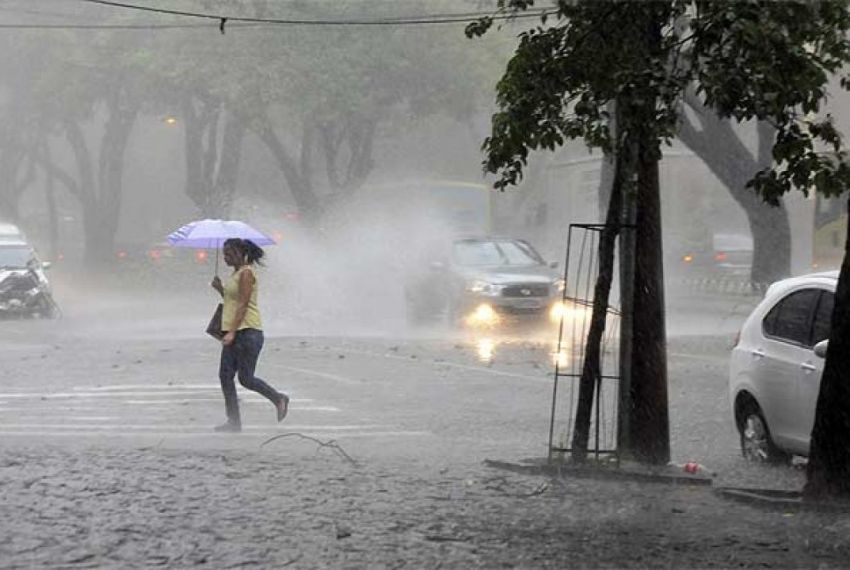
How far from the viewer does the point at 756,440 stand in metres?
10.5

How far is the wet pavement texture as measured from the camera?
7.18m

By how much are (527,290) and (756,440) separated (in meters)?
12.8

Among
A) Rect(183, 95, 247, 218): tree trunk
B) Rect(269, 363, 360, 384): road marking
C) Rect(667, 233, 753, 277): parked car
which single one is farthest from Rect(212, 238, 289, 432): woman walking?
Rect(183, 95, 247, 218): tree trunk

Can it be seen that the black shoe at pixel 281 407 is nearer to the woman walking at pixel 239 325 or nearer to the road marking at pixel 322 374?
the woman walking at pixel 239 325

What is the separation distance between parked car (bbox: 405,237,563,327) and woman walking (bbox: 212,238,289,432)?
453 inches

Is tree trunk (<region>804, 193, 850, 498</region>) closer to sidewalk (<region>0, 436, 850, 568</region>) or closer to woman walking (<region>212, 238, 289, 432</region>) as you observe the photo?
sidewalk (<region>0, 436, 850, 568</region>)

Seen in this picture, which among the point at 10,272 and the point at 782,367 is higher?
the point at 782,367

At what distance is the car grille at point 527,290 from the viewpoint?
910 inches

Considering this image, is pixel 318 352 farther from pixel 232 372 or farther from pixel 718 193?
pixel 718 193

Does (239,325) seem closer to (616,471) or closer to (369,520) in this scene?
(616,471)

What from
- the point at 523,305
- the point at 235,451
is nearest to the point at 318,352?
the point at 523,305

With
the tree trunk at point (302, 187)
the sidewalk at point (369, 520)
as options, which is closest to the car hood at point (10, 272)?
the tree trunk at point (302, 187)

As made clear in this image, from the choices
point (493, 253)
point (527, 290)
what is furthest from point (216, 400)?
point (493, 253)

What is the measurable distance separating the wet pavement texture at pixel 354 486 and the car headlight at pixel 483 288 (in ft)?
19.7
